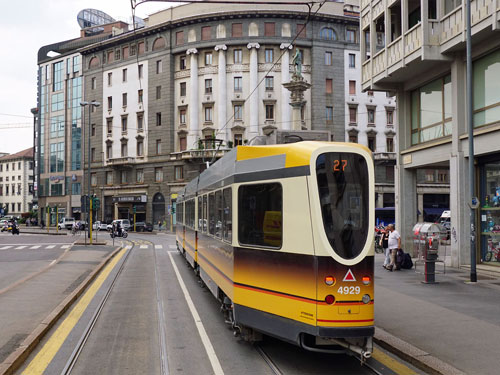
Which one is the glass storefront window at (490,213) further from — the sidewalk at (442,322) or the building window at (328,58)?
the building window at (328,58)

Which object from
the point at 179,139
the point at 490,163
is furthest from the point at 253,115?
the point at 490,163

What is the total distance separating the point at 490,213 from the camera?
1752 cm

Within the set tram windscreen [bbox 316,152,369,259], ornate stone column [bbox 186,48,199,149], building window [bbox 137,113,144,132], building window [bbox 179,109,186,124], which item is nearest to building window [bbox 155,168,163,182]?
ornate stone column [bbox 186,48,199,149]

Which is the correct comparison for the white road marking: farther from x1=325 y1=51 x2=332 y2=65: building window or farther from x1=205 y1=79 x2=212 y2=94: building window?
x1=325 y1=51 x2=332 y2=65: building window

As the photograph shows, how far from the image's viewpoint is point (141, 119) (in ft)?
203

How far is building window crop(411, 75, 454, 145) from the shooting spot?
19516mm

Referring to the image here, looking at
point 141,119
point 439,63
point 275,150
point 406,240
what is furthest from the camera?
point 141,119

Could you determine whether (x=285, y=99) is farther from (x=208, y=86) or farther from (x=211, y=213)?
(x=211, y=213)

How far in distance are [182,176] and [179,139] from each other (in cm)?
422

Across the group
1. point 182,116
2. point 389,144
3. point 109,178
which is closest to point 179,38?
point 182,116

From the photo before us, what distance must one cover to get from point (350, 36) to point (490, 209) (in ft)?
144

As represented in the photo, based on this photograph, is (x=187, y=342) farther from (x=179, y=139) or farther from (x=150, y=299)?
(x=179, y=139)

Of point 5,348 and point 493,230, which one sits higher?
point 493,230

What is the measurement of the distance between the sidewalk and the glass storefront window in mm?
2692
